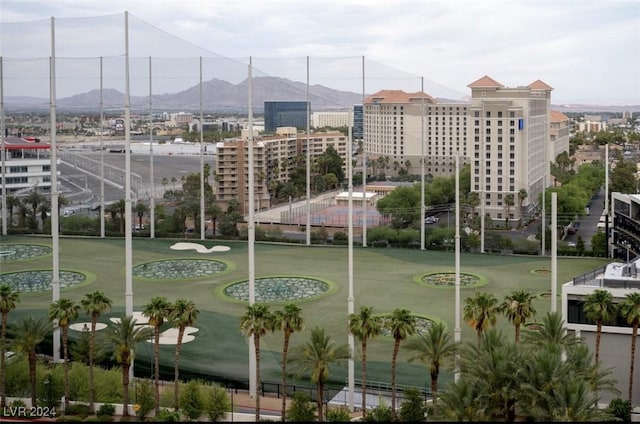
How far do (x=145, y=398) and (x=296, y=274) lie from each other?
18.0m

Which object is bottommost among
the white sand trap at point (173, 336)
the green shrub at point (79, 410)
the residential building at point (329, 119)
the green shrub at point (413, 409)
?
the green shrub at point (79, 410)

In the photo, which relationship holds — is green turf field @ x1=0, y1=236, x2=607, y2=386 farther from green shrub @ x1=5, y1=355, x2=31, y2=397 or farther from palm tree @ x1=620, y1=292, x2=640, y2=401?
palm tree @ x1=620, y1=292, x2=640, y2=401

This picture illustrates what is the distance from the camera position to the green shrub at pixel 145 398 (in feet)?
89.3

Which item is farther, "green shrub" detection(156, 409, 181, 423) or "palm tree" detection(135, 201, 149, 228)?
"palm tree" detection(135, 201, 149, 228)

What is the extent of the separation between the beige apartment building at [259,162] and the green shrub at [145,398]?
Result: 33303mm

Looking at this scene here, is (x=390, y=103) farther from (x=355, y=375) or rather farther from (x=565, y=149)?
(x=565, y=149)

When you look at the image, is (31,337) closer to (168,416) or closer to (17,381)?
(17,381)

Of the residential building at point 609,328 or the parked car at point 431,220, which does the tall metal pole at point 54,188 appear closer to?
the residential building at point 609,328

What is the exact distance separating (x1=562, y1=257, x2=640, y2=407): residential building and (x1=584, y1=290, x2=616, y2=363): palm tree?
2012mm

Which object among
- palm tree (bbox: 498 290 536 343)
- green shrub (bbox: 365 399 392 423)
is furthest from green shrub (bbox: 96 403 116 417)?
palm tree (bbox: 498 290 536 343)

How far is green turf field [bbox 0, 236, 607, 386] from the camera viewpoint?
32.5 m

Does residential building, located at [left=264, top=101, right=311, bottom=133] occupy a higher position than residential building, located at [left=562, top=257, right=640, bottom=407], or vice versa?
residential building, located at [left=264, top=101, right=311, bottom=133]

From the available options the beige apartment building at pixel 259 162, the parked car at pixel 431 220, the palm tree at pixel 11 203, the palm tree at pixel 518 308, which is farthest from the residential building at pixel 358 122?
the palm tree at pixel 518 308

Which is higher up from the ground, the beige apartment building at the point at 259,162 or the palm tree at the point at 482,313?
the beige apartment building at the point at 259,162
